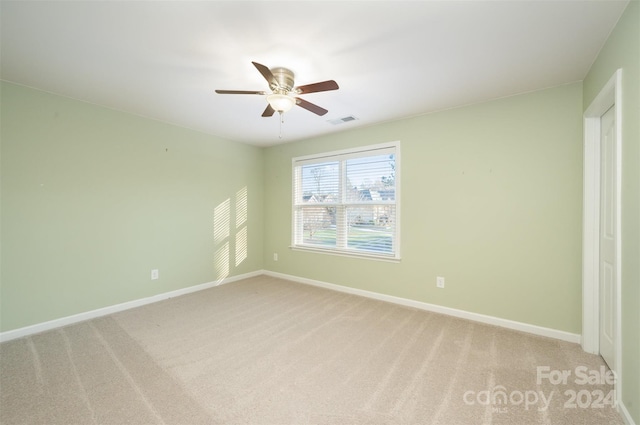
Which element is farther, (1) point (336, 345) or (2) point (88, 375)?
(1) point (336, 345)

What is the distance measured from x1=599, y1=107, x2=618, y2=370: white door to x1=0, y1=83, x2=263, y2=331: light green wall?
14.9 feet

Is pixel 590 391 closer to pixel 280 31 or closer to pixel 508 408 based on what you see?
pixel 508 408

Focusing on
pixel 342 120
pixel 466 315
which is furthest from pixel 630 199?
pixel 342 120

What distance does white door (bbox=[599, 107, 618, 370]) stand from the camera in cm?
201

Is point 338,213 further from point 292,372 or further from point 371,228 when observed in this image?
point 292,372

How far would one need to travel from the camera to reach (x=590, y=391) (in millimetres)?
1816

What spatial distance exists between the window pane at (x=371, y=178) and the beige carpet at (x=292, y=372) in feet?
5.37

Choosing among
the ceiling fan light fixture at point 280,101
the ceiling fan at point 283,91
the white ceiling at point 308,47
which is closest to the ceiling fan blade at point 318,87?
the ceiling fan at point 283,91

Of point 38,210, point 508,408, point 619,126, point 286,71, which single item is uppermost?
point 286,71

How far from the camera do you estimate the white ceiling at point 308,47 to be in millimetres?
1627

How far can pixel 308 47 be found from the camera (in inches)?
78.1

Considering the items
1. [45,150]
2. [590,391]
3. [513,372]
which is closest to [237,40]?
[45,150]

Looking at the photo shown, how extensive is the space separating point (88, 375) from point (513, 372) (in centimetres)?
325

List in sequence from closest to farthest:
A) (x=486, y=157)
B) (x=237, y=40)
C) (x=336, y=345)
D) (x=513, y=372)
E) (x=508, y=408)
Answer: (x=508, y=408) → (x=237, y=40) → (x=513, y=372) → (x=336, y=345) → (x=486, y=157)
